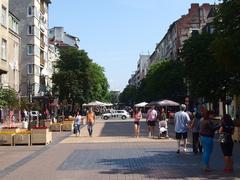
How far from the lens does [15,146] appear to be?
2494 centimetres

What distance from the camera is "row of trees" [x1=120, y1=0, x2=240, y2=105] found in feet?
53.3

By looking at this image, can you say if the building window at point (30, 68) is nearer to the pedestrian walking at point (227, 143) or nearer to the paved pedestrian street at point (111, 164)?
the paved pedestrian street at point (111, 164)

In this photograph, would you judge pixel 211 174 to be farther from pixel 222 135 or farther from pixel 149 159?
pixel 149 159

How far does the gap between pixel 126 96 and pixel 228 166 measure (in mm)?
167681

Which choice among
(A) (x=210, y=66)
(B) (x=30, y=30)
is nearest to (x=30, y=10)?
(B) (x=30, y=30)

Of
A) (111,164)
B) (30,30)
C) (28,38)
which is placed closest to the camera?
(111,164)

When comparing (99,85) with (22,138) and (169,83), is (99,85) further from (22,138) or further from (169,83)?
(22,138)

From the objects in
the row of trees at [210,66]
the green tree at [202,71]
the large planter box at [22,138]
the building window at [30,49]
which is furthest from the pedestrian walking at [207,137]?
the building window at [30,49]

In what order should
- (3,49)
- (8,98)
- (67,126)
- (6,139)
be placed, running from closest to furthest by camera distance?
1. (6,139)
2. (8,98)
3. (3,49)
4. (67,126)

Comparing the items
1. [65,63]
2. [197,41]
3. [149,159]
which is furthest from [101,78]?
[149,159]

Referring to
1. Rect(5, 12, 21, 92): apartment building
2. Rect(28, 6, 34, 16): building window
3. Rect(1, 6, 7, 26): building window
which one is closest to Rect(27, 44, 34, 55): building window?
Rect(28, 6, 34, 16): building window

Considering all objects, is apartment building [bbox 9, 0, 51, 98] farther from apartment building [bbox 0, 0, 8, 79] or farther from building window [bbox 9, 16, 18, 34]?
apartment building [bbox 0, 0, 8, 79]

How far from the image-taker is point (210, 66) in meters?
36.3

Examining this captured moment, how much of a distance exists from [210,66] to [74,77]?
44.6 m
